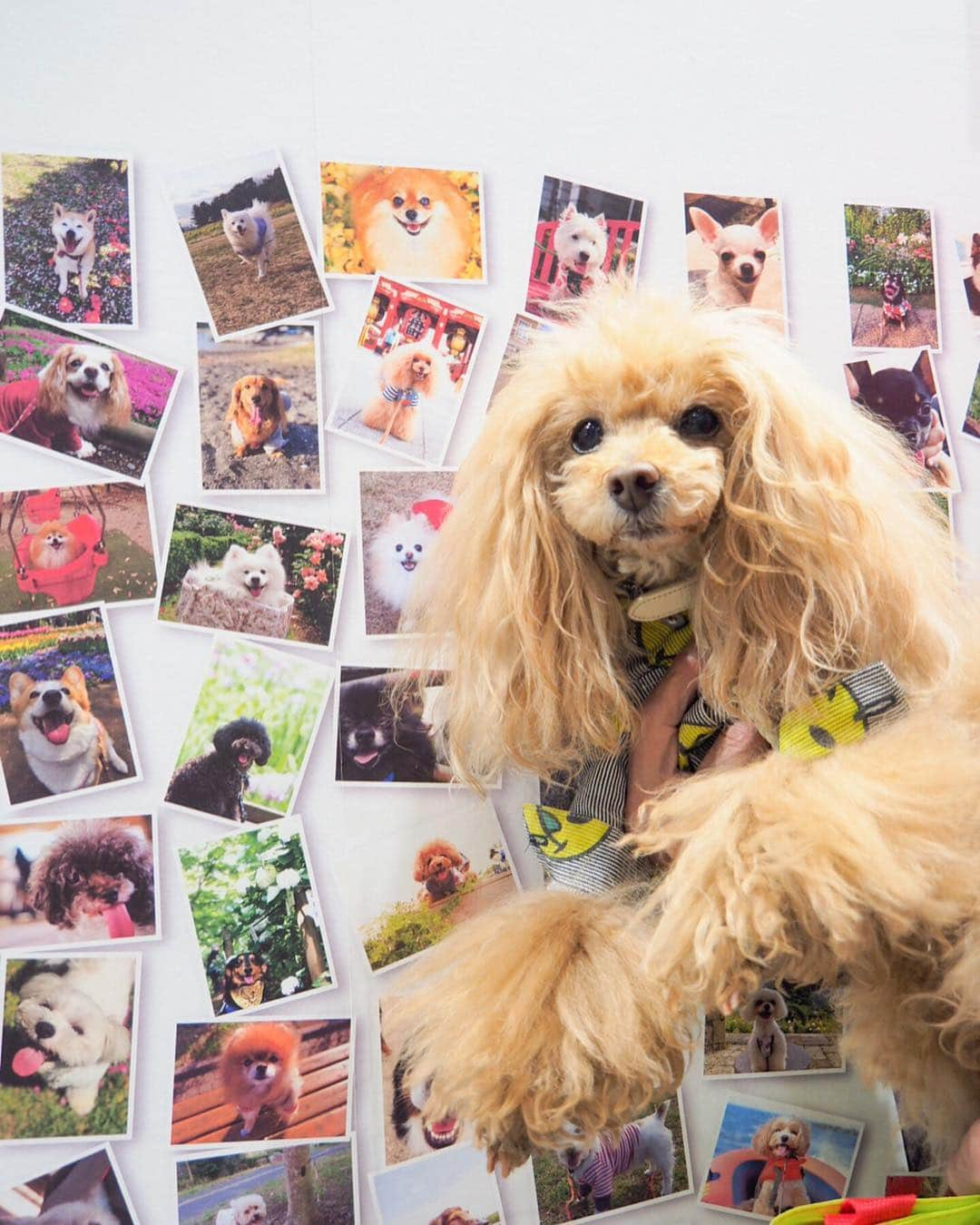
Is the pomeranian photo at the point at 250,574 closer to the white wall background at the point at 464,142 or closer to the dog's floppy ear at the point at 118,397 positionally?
the white wall background at the point at 464,142

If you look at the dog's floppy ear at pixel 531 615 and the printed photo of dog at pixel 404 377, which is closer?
the dog's floppy ear at pixel 531 615

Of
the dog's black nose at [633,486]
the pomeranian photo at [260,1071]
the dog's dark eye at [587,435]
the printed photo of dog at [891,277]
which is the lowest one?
the pomeranian photo at [260,1071]

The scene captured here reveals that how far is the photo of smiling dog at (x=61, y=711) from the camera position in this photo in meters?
1.21

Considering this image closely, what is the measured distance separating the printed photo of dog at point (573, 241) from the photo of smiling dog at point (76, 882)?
0.72m

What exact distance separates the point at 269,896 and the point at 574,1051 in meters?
0.45

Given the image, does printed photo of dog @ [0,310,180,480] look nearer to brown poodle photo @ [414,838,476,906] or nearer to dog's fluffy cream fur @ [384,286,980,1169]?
dog's fluffy cream fur @ [384,286,980,1169]

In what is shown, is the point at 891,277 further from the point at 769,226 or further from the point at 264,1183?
the point at 264,1183

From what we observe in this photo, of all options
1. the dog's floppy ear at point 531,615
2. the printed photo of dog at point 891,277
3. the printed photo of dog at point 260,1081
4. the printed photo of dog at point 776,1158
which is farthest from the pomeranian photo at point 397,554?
the printed photo of dog at point 776,1158

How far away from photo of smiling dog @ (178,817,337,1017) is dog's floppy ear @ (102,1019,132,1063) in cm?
9

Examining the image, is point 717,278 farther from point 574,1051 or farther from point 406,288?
point 574,1051

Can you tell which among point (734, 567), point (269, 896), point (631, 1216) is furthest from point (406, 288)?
point (631, 1216)

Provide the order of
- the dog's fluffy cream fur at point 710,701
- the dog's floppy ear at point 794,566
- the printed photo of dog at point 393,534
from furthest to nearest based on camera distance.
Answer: the printed photo of dog at point 393,534
the dog's floppy ear at point 794,566
the dog's fluffy cream fur at point 710,701

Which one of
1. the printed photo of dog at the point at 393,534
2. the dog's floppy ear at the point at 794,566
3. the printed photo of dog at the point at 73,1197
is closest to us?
the dog's floppy ear at the point at 794,566

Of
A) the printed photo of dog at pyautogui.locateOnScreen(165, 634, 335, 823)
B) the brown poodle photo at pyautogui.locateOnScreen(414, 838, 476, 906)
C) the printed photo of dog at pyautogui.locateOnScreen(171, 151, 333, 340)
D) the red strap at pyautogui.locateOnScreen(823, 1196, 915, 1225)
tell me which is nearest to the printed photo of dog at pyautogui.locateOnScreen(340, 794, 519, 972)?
the brown poodle photo at pyautogui.locateOnScreen(414, 838, 476, 906)
